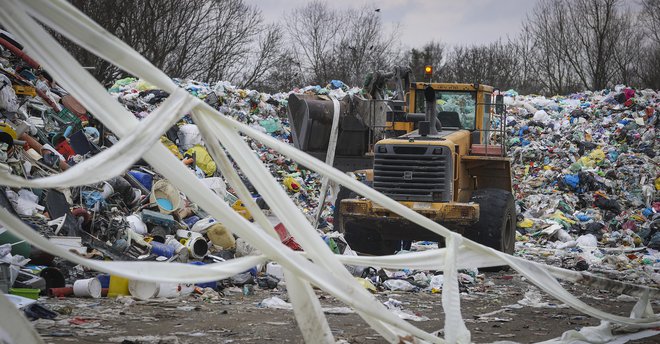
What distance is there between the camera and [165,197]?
10.0 metres

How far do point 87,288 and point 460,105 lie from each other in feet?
17.2

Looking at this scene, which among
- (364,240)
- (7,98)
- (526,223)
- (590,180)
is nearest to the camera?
(364,240)

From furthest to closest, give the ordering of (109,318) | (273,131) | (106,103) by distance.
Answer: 1. (273,131)
2. (109,318)
3. (106,103)

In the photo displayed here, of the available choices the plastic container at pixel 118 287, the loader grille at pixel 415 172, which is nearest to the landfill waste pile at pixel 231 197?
the plastic container at pixel 118 287

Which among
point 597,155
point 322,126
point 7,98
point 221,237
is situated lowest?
point 221,237

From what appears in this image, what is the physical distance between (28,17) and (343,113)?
748 cm

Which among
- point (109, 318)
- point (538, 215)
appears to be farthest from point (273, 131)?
point (109, 318)

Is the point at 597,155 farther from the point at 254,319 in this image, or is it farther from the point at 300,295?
the point at 300,295

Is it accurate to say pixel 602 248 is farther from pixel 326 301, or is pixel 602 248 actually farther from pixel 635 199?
pixel 326 301

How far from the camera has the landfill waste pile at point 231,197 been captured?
7.50 m

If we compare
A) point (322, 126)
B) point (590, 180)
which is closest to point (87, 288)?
point (322, 126)

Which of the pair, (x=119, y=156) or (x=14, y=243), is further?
(x=14, y=243)

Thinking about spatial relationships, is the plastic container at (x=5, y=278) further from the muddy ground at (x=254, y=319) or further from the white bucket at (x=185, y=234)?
the white bucket at (x=185, y=234)

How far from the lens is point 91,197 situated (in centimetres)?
927
